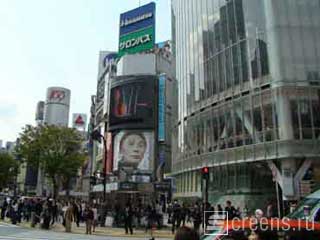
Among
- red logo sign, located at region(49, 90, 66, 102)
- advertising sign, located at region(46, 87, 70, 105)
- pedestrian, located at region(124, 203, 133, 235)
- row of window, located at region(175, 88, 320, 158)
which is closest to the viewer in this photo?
pedestrian, located at region(124, 203, 133, 235)

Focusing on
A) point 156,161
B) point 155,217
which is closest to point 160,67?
point 156,161

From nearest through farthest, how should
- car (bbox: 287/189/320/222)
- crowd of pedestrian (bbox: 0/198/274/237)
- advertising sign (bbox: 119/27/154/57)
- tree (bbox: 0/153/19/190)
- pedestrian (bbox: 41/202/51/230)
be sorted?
car (bbox: 287/189/320/222) → crowd of pedestrian (bbox: 0/198/274/237) → pedestrian (bbox: 41/202/51/230) → advertising sign (bbox: 119/27/154/57) → tree (bbox: 0/153/19/190)

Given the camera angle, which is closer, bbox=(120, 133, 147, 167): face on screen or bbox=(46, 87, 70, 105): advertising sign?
bbox=(120, 133, 147, 167): face on screen

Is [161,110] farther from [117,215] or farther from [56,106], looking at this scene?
[56,106]

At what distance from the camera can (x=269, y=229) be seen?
6.51m

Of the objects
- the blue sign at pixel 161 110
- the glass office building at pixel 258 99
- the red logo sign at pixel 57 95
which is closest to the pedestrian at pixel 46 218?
the glass office building at pixel 258 99

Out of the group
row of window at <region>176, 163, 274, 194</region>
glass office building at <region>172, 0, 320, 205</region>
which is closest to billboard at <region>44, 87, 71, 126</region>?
glass office building at <region>172, 0, 320, 205</region>

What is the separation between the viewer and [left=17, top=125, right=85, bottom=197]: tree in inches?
2108

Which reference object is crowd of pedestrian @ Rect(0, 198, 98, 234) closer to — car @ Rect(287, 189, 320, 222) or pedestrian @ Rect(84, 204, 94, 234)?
pedestrian @ Rect(84, 204, 94, 234)

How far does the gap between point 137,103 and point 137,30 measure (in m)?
14.0

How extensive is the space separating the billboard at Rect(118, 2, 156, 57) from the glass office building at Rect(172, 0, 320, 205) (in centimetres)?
3610

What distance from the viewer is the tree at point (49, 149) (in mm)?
53531

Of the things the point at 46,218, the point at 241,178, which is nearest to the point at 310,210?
the point at 46,218

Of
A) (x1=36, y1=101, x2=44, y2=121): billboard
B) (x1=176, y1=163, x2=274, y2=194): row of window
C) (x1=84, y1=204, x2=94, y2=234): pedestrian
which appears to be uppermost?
(x1=36, y1=101, x2=44, y2=121): billboard
